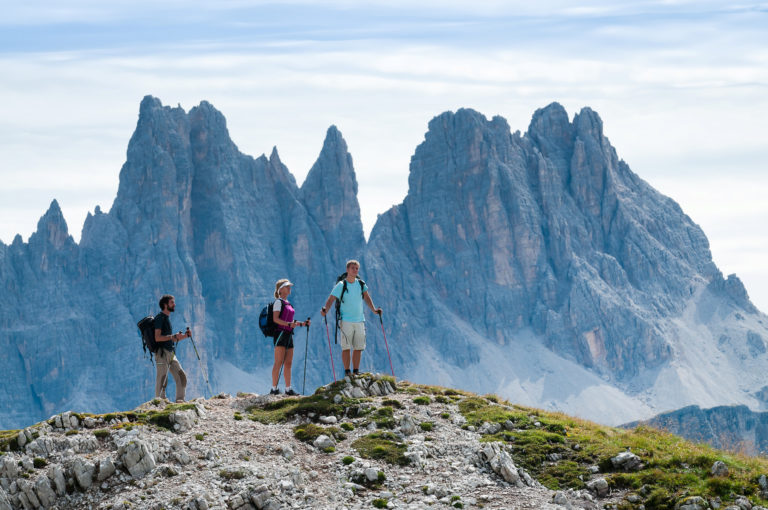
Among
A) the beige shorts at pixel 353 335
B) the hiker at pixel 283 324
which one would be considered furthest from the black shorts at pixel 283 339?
the beige shorts at pixel 353 335

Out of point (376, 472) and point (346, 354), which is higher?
point (346, 354)

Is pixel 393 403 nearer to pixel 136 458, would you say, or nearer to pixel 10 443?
pixel 136 458

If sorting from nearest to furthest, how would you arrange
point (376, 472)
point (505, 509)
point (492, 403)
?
point (505, 509) → point (376, 472) → point (492, 403)

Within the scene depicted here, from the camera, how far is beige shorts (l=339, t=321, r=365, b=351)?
30734 millimetres

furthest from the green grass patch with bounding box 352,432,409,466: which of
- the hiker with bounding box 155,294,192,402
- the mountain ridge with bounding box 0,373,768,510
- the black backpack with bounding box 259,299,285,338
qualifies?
the hiker with bounding box 155,294,192,402

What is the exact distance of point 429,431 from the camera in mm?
27234

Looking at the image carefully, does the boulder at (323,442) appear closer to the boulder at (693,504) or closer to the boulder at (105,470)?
the boulder at (105,470)

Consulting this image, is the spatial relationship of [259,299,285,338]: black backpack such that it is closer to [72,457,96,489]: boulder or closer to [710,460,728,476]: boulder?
[72,457,96,489]: boulder

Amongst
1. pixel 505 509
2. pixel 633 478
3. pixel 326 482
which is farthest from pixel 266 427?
pixel 633 478

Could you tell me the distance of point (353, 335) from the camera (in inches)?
1211

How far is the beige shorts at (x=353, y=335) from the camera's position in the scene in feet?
101

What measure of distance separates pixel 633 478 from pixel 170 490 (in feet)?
37.3

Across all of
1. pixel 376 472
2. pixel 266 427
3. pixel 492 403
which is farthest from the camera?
pixel 492 403

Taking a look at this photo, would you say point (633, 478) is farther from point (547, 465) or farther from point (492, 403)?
point (492, 403)
